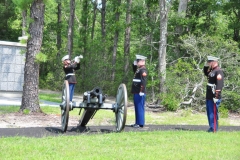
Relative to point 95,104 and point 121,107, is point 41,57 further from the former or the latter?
point 121,107

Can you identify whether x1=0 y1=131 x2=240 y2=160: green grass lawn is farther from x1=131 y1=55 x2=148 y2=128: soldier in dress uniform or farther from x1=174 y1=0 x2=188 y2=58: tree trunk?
x1=174 y1=0 x2=188 y2=58: tree trunk

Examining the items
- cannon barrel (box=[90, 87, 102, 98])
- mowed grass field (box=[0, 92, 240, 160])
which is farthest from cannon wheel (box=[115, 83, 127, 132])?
cannon barrel (box=[90, 87, 102, 98])

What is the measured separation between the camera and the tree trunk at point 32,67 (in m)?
13.5

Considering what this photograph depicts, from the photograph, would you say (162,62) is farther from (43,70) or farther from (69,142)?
(43,70)

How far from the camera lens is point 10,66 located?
2153cm

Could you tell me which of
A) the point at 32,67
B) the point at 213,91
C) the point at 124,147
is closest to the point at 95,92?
the point at 124,147

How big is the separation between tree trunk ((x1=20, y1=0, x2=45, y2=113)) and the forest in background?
0.81ft

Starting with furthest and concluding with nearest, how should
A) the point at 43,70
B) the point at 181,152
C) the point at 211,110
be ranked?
the point at 43,70 < the point at 211,110 < the point at 181,152

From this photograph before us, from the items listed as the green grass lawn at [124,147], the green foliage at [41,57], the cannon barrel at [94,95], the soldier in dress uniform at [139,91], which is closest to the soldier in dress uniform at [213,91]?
the green grass lawn at [124,147]

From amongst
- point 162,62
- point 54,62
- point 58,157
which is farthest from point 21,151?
point 54,62

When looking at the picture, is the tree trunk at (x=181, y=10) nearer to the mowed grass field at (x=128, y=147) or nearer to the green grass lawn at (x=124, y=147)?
the mowed grass field at (x=128, y=147)

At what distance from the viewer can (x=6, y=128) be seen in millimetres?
10617

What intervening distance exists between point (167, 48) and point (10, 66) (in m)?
7.42

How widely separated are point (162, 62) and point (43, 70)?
698 inches
